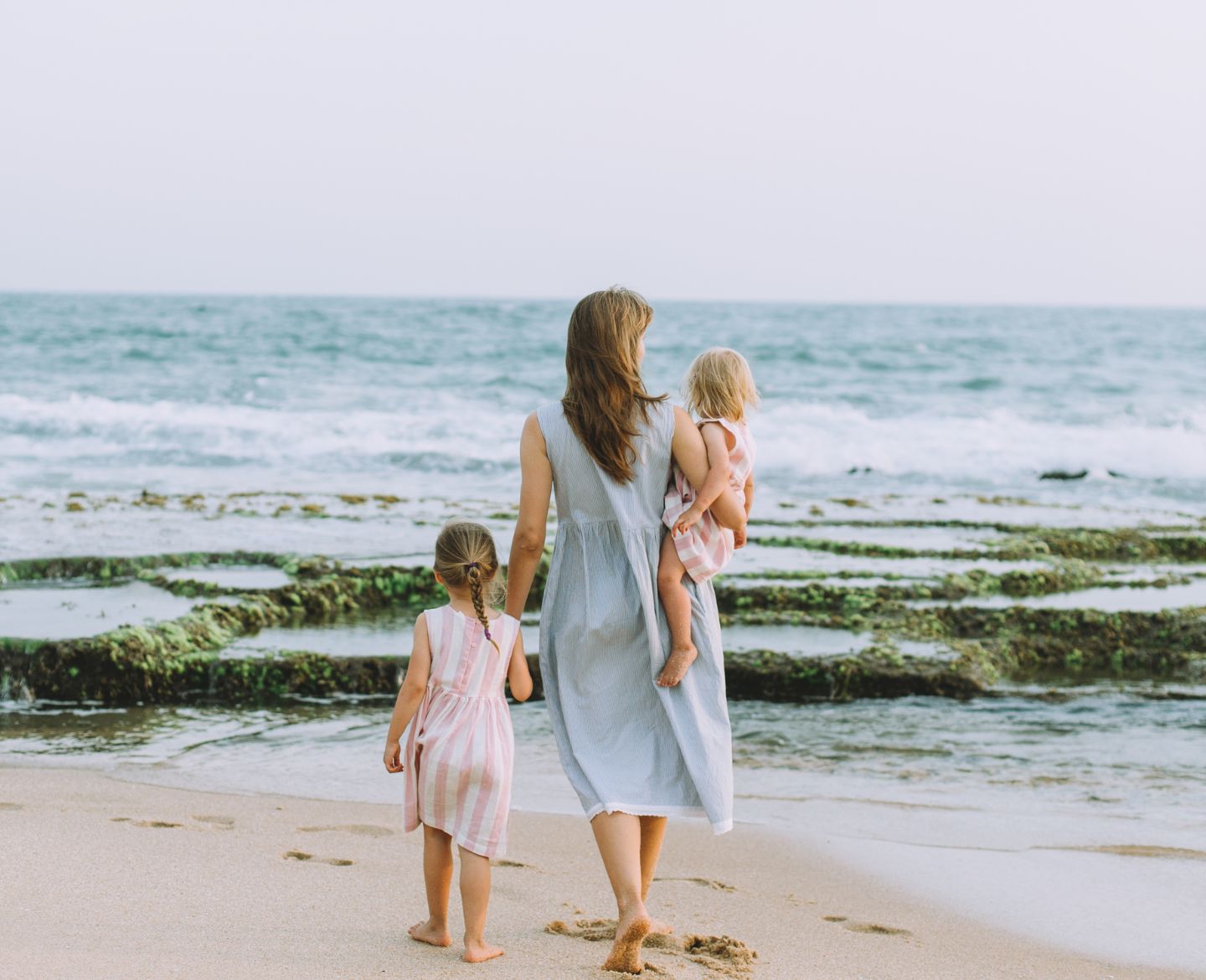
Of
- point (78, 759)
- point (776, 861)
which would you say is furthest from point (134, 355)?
point (776, 861)

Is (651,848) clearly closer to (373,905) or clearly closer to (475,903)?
(475,903)

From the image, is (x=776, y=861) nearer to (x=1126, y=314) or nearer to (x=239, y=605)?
(x=239, y=605)

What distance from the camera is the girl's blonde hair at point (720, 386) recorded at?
3340 millimetres

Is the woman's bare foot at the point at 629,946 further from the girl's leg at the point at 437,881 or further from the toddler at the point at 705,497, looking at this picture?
the toddler at the point at 705,497

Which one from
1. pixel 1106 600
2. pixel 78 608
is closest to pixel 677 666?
pixel 78 608

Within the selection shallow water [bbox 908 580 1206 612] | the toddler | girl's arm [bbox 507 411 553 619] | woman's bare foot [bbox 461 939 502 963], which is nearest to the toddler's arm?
the toddler

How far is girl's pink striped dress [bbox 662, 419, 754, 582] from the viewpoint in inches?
127

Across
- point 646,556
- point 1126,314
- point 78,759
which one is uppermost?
point 1126,314

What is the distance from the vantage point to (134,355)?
31734mm

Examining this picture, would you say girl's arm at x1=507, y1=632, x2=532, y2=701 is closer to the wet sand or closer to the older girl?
the older girl

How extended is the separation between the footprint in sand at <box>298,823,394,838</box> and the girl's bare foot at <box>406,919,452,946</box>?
114cm

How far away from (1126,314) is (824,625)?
66.6 meters

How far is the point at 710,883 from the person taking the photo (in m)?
4.02

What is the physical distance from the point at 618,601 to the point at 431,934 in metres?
1.02
